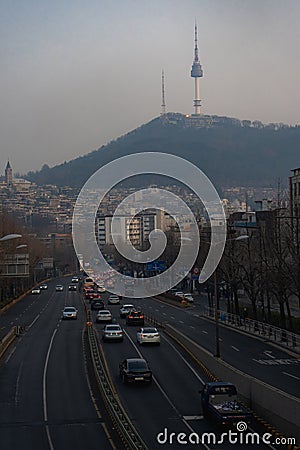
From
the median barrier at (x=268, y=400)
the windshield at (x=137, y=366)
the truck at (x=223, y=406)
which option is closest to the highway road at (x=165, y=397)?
the truck at (x=223, y=406)

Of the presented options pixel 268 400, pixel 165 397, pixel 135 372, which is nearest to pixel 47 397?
pixel 135 372

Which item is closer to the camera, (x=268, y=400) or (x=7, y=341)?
(x=268, y=400)

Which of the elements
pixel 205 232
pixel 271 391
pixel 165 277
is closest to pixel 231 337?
pixel 271 391

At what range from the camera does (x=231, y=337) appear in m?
48.5

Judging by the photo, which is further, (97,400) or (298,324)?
(298,324)

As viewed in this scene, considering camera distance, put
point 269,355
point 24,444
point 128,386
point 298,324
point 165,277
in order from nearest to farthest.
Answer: point 24,444 → point 128,386 → point 269,355 → point 298,324 → point 165,277

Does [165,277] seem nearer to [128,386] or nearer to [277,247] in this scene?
[277,247]

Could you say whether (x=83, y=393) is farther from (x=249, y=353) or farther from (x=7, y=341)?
(x=7, y=341)

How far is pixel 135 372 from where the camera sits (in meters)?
30.1

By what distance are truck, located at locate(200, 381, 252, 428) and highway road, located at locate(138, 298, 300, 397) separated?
474 cm

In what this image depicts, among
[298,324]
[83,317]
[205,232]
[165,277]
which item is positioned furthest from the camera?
[165,277]

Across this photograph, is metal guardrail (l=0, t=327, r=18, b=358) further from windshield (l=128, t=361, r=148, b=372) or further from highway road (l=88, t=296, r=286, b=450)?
windshield (l=128, t=361, r=148, b=372)

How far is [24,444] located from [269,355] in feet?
67.8

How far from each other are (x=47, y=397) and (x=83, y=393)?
1.48 m
